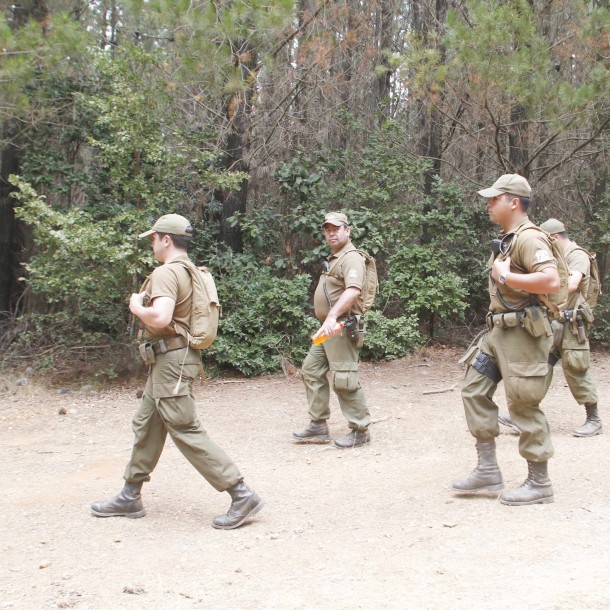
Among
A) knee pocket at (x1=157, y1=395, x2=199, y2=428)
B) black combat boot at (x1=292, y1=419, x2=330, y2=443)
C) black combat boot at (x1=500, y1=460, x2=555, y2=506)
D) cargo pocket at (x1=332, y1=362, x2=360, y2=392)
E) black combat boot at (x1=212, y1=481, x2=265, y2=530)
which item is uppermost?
knee pocket at (x1=157, y1=395, x2=199, y2=428)

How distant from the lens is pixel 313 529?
427cm

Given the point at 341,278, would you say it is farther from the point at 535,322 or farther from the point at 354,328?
the point at 535,322

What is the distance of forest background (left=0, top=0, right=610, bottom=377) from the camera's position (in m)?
8.67

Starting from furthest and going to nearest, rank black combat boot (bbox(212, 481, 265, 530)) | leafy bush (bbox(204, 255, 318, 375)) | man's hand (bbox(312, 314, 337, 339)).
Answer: leafy bush (bbox(204, 255, 318, 375)) < man's hand (bbox(312, 314, 337, 339)) < black combat boot (bbox(212, 481, 265, 530))

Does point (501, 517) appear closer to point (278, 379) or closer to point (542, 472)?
point (542, 472)

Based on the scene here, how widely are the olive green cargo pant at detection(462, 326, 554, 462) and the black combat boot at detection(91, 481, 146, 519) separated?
7.75 ft

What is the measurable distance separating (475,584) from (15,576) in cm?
242

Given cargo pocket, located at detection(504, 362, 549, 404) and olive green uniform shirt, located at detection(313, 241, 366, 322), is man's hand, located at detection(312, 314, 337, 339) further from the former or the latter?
cargo pocket, located at detection(504, 362, 549, 404)

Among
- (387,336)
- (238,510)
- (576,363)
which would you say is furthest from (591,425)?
(387,336)

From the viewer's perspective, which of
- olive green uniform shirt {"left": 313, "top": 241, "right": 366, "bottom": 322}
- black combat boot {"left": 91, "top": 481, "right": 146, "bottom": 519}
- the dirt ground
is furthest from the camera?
olive green uniform shirt {"left": 313, "top": 241, "right": 366, "bottom": 322}

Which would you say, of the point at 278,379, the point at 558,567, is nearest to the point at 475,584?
the point at 558,567

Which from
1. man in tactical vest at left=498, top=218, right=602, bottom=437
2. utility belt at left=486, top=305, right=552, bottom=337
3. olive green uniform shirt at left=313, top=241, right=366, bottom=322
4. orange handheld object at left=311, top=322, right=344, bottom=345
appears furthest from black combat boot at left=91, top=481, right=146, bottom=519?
man in tactical vest at left=498, top=218, right=602, bottom=437

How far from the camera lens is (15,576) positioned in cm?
359

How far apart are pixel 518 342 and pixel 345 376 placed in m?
1.95
